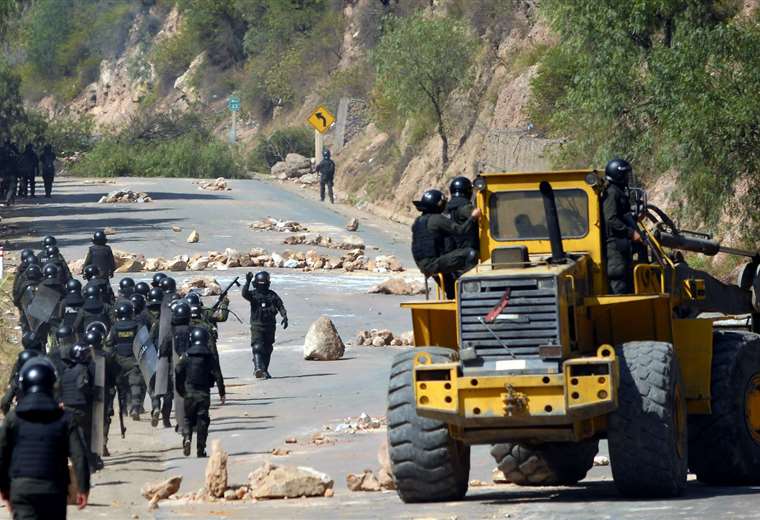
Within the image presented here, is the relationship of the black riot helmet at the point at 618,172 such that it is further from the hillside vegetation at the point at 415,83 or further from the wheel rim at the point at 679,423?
the hillside vegetation at the point at 415,83

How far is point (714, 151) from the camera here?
2836 centimetres

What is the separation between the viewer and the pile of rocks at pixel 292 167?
71.8 meters

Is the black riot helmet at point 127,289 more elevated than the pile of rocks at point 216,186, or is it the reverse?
the pile of rocks at point 216,186

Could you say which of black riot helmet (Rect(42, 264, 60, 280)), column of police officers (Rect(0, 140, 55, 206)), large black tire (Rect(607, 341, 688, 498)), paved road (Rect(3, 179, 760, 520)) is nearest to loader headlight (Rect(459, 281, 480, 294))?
large black tire (Rect(607, 341, 688, 498))

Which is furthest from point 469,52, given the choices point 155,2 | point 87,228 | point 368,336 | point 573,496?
point 155,2

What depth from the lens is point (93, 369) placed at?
52.2 feet

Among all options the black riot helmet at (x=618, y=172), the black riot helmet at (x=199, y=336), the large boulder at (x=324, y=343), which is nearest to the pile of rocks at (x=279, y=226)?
the large boulder at (x=324, y=343)

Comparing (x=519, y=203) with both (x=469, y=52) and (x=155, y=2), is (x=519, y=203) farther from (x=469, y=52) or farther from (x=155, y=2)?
(x=155, y=2)

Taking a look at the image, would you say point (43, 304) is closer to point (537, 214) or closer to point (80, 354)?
point (80, 354)

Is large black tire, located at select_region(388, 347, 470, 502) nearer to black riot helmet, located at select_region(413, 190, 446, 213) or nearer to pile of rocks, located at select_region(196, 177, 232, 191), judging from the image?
black riot helmet, located at select_region(413, 190, 446, 213)

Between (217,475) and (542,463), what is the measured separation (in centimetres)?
274

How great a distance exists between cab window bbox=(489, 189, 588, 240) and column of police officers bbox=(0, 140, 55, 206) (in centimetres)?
4116

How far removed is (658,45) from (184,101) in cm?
7304

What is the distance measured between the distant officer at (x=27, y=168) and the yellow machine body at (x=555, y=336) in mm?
42260
